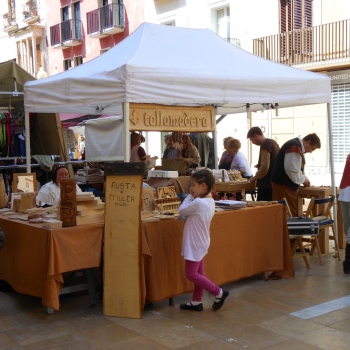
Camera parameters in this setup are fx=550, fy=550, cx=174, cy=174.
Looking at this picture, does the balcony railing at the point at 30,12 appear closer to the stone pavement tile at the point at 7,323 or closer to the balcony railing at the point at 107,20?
the balcony railing at the point at 107,20

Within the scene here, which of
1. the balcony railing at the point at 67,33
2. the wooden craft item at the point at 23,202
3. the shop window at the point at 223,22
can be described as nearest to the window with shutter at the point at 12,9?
the balcony railing at the point at 67,33

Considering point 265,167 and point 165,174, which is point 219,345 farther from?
point 265,167

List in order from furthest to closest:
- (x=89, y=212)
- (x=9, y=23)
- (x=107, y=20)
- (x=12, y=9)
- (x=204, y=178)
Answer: (x=12, y=9)
(x=9, y=23)
(x=107, y=20)
(x=89, y=212)
(x=204, y=178)

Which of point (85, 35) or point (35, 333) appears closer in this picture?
point (35, 333)

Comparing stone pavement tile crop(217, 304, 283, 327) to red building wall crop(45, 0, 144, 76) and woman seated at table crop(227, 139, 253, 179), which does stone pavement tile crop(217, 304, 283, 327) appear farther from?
red building wall crop(45, 0, 144, 76)

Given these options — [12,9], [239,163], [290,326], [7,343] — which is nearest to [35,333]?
[7,343]

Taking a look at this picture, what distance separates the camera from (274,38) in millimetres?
17953

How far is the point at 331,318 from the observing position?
15.1 feet

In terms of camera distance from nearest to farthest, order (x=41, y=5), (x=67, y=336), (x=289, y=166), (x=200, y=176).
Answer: (x=67, y=336)
(x=200, y=176)
(x=289, y=166)
(x=41, y=5)

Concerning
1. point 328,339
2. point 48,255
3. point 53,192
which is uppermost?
point 53,192

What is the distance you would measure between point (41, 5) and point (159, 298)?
27434 millimetres

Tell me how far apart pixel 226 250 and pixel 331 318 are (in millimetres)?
1197

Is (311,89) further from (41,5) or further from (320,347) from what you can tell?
(41,5)

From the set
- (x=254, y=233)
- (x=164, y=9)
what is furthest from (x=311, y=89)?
(x=164, y=9)
